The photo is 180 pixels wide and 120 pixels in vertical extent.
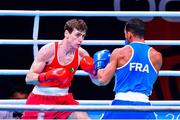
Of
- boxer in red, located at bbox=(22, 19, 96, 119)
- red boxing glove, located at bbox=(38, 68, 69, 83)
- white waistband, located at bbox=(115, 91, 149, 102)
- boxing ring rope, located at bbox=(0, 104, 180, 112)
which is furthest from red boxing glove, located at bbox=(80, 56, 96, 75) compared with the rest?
boxing ring rope, located at bbox=(0, 104, 180, 112)

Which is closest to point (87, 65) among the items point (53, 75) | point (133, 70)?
point (53, 75)

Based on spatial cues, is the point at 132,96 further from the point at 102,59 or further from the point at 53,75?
the point at 53,75

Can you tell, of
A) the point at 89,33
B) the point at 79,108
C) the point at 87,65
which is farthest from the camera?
the point at 89,33

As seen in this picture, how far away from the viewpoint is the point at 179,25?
6.71 m

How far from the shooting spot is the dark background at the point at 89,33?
22.1 feet

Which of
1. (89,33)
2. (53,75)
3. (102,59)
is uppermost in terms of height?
(102,59)

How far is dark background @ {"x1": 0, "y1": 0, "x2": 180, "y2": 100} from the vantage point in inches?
265

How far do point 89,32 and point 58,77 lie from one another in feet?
8.72

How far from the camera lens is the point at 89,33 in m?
7.06

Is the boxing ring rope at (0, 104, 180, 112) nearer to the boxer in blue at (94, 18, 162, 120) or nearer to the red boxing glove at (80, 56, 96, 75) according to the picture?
the boxer in blue at (94, 18, 162, 120)

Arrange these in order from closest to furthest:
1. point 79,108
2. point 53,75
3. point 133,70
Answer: point 79,108 < point 133,70 < point 53,75

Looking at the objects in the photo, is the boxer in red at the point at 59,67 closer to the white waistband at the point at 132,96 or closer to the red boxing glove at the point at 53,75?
the red boxing glove at the point at 53,75

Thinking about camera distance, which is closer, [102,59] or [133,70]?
[133,70]

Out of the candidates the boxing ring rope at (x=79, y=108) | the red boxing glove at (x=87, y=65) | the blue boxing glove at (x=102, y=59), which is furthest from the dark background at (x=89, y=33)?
the boxing ring rope at (x=79, y=108)
